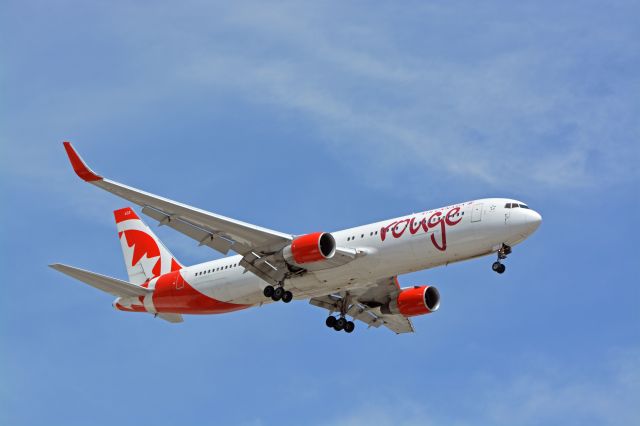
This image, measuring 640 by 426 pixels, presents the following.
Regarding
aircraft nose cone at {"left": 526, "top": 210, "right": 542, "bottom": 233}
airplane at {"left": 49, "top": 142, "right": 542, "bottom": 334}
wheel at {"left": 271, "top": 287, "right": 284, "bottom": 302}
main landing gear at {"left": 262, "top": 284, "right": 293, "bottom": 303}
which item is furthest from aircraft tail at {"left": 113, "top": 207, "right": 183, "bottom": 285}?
aircraft nose cone at {"left": 526, "top": 210, "right": 542, "bottom": 233}

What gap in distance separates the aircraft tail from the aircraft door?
17.0m

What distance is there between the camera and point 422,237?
48.0 m

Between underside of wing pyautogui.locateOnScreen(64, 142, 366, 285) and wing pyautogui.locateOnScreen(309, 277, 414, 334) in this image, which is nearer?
underside of wing pyautogui.locateOnScreen(64, 142, 366, 285)

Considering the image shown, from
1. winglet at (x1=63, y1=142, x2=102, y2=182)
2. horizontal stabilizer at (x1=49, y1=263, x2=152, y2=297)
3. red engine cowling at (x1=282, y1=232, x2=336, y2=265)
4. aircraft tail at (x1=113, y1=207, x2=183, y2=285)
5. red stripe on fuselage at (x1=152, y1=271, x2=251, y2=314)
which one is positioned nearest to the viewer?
winglet at (x1=63, y1=142, x2=102, y2=182)

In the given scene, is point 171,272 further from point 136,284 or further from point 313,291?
point 313,291

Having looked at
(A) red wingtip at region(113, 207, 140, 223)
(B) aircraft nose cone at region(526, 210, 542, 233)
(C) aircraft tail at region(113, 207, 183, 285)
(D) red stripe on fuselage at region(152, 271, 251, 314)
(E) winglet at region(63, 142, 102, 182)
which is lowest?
(D) red stripe on fuselage at region(152, 271, 251, 314)

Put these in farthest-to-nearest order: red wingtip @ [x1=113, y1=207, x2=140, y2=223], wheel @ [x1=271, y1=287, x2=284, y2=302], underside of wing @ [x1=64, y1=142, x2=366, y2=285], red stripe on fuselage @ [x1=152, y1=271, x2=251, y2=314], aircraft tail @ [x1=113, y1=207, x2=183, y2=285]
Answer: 1. red wingtip @ [x1=113, y1=207, x2=140, y2=223]
2. aircraft tail @ [x1=113, y1=207, x2=183, y2=285]
3. red stripe on fuselage @ [x1=152, y1=271, x2=251, y2=314]
4. wheel @ [x1=271, y1=287, x2=284, y2=302]
5. underside of wing @ [x1=64, y1=142, x2=366, y2=285]

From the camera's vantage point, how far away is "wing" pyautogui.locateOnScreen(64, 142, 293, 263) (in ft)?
155

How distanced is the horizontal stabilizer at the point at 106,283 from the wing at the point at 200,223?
4965mm

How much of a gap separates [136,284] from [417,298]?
14.9m

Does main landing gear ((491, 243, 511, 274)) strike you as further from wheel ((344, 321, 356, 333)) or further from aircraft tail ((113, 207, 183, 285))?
aircraft tail ((113, 207, 183, 285))

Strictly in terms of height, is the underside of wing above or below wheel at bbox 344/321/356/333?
below

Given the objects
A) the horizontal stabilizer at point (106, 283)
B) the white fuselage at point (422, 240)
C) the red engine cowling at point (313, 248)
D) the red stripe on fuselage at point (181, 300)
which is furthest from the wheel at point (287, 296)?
the horizontal stabilizer at point (106, 283)

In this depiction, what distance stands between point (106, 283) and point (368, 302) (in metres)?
13.1
